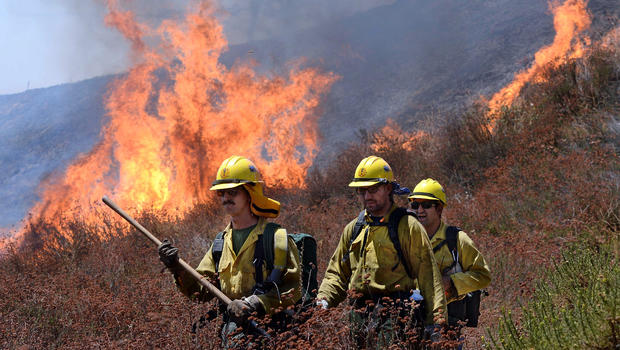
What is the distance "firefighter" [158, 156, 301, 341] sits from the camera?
2855 mm

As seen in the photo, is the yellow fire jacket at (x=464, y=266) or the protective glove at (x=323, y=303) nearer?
the protective glove at (x=323, y=303)

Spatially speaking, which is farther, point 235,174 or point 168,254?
point 235,174

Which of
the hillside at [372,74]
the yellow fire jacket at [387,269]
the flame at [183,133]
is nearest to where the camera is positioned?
the yellow fire jacket at [387,269]

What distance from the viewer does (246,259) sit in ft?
9.93

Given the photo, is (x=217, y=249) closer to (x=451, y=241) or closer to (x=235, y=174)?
(x=235, y=174)

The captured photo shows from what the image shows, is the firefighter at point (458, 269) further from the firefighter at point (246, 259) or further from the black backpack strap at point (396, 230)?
the firefighter at point (246, 259)

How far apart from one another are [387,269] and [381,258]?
0.08 meters

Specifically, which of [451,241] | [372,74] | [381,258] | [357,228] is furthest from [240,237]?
A: [372,74]

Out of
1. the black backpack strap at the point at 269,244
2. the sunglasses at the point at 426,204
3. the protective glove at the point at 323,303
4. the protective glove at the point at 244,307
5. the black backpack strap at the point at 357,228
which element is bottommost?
the protective glove at the point at 323,303

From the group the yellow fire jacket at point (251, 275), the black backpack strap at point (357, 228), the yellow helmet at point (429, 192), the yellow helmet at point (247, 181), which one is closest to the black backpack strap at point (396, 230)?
the black backpack strap at point (357, 228)

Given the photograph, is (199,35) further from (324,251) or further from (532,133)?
(532,133)

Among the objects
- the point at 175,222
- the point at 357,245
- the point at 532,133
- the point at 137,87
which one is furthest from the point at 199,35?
the point at 357,245

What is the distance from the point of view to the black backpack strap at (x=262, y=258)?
2.91 meters

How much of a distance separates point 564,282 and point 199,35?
36.4 feet
